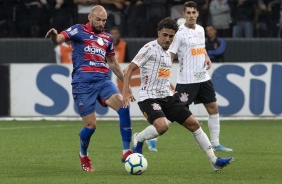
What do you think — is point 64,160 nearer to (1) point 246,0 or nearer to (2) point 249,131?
(2) point 249,131

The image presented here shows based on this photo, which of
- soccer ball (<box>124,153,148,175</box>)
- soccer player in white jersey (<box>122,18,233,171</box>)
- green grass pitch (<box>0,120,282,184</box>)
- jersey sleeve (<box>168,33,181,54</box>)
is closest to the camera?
green grass pitch (<box>0,120,282,184</box>)

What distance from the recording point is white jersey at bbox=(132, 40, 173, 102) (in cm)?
1123

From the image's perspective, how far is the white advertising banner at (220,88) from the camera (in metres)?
19.4

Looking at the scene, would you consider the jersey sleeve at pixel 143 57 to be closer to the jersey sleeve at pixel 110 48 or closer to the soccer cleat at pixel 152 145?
the jersey sleeve at pixel 110 48

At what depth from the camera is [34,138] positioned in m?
15.7

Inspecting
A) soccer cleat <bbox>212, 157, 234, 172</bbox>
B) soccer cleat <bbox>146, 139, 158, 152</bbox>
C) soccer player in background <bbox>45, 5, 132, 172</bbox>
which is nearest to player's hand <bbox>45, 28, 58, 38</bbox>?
soccer player in background <bbox>45, 5, 132, 172</bbox>

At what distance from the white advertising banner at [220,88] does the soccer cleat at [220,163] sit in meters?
8.86

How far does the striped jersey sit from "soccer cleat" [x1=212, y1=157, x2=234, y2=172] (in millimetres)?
1769

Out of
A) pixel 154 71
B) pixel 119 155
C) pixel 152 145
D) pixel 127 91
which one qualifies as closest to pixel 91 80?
pixel 127 91

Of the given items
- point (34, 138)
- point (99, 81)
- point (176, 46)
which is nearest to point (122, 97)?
point (99, 81)

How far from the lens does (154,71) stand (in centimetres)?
1130

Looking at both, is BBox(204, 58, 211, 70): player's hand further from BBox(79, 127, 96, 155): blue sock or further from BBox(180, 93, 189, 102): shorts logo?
BBox(79, 127, 96, 155): blue sock

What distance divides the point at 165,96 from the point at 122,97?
1.77 ft

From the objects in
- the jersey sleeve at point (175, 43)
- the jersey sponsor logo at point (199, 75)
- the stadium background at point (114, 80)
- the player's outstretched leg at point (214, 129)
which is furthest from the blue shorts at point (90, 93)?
the stadium background at point (114, 80)
